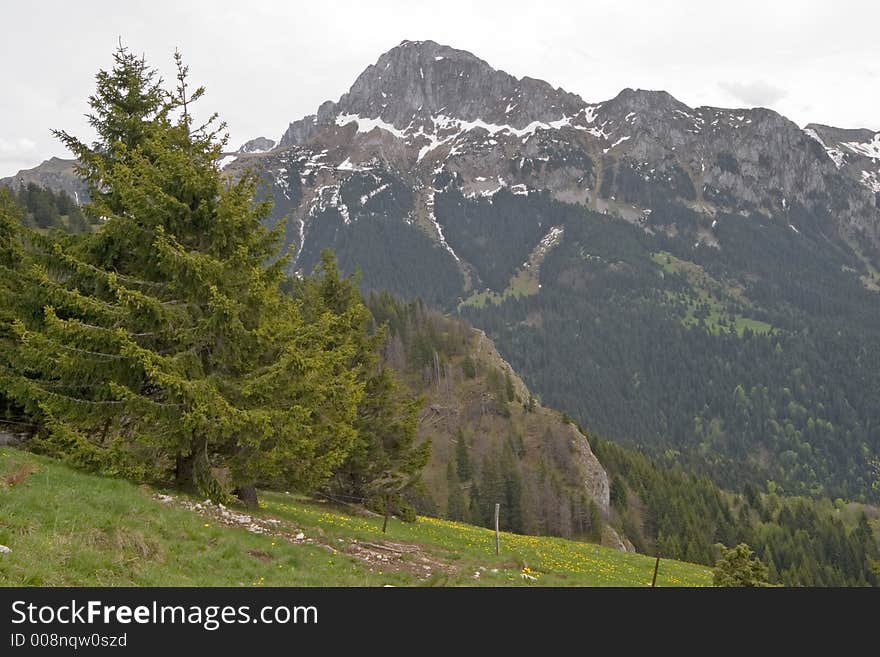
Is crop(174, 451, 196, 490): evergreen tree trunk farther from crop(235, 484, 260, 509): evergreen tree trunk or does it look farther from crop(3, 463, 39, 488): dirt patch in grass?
crop(3, 463, 39, 488): dirt patch in grass

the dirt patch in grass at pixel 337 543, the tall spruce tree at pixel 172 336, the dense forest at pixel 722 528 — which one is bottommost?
the dense forest at pixel 722 528

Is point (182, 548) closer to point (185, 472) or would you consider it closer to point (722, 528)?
point (185, 472)

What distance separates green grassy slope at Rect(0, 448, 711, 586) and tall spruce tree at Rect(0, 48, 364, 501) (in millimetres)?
1804

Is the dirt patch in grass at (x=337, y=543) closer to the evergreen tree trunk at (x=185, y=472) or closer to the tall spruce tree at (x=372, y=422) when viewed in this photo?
the evergreen tree trunk at (x=185, y=472)

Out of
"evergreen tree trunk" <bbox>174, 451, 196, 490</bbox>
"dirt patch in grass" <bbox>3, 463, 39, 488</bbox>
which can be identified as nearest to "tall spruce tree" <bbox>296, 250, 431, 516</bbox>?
"evergreen tree trunk" <bbox>174, 451, 196, 490</bbox>

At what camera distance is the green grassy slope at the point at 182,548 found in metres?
11.0

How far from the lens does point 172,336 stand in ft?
60.1

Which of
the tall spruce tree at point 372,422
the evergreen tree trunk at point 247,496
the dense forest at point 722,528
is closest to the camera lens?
the evergreen tree trunk at point 247,496

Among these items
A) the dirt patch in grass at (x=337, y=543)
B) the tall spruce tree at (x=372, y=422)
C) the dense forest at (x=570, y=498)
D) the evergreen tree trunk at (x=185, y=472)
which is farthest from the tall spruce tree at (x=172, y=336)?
the dense forest at (x=570, y=498)

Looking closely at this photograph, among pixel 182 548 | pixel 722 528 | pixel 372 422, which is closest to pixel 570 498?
pixel 722 528

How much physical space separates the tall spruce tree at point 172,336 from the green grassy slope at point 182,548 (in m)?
1.80
